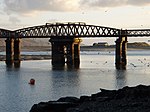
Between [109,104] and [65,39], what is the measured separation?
122273 mm

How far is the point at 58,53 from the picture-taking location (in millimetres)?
156125

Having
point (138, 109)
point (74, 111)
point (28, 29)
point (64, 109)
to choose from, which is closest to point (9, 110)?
point (64, 109)

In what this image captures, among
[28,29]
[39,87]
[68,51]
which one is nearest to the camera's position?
[39,87]

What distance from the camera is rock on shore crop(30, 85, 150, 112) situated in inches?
1348

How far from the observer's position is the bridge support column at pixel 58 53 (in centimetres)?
15312

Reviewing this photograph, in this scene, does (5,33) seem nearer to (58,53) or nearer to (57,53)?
(57,53)

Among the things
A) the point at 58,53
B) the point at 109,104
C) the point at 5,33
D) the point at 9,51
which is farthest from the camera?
the point at 5,33

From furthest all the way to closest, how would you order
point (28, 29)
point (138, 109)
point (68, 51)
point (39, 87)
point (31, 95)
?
point (28, 29) → point (68, 51) → point (39, 87) → point (31, 95) → point (138, 109)

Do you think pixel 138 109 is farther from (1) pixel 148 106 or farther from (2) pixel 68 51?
(2) pixel 68 51

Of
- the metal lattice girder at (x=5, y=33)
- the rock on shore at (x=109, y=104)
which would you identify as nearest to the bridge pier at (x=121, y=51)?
the metal lattice girder at (x=5, y=33)

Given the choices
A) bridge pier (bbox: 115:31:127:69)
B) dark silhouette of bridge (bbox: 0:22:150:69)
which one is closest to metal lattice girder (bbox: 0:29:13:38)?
dark silhouette of bridge (bbox: 0:22:150:69)

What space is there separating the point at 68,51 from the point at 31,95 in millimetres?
97492

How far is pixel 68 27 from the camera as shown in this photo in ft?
554

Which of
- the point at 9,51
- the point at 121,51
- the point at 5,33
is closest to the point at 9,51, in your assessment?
the point at 9,51
